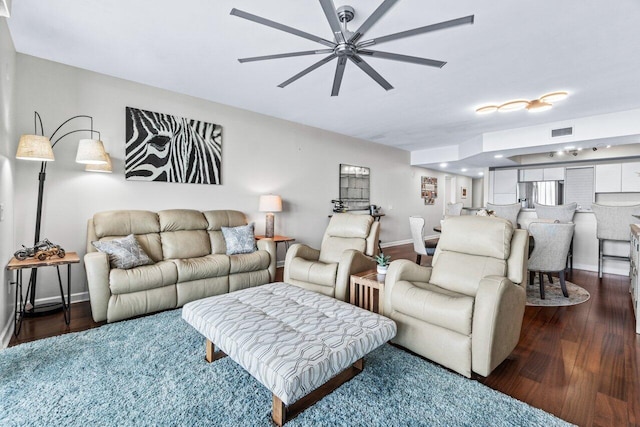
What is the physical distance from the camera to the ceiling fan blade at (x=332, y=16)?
1.73m

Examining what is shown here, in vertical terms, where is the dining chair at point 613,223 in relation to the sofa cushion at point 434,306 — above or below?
above

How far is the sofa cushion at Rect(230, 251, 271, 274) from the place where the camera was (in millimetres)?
3498

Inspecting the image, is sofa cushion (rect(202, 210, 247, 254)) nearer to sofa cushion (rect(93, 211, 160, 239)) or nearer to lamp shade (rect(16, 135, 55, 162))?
sofa cushion (rect(93, 211, 160, 239))

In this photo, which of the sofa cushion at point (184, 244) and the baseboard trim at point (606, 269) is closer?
the sofa cushion at point (184, 244)

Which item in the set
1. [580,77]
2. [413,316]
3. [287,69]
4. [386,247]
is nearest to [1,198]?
[287,69]

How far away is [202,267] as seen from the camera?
10.6ft

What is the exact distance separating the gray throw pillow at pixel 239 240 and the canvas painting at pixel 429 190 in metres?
6.04

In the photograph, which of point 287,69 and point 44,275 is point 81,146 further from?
point 287,69

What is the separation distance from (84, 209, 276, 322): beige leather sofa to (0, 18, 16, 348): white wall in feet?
1.87

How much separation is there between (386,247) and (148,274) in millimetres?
5395

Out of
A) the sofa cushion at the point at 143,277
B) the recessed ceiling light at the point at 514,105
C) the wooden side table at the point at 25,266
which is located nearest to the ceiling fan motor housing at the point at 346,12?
the sofa cushion at the point at 143,277

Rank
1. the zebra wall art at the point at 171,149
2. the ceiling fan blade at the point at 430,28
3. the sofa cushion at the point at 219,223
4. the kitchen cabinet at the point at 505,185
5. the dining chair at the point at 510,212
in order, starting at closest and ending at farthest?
the ceiling fan blade at the point at 430,28
the zebra wall art at the point at 171,149
the sofa cushion at the point at 219,223
the dining chair at the point at 510,212
the kitchen cabinet at the point at 505,185

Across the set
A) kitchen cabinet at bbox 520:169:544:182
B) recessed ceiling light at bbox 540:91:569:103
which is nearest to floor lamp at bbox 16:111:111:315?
recessed ceiling light at bbox 540:91:569:103

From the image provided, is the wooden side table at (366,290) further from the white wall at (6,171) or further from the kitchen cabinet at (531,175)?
the kitchen cabinet at (531,175)
